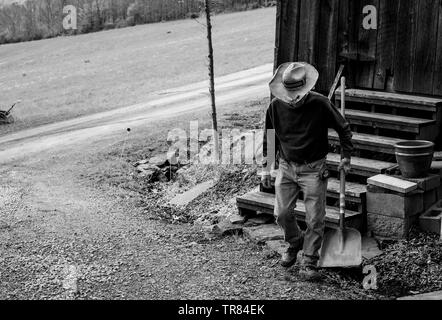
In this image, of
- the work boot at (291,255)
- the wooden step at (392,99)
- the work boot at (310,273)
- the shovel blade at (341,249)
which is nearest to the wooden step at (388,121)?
the wooden step at (392,99)

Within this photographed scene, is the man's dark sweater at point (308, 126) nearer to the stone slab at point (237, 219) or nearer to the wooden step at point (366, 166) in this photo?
the wooden step at point (366, 166)

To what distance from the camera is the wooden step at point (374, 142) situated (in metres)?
9.41

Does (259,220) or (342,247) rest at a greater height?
(342,247)

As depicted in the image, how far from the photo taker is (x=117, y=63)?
103ft

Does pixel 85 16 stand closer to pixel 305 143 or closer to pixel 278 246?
pixel 278 246

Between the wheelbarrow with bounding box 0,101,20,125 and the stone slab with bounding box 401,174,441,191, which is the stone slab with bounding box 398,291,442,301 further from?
the wheelbarrow with bounding box 0,101,20,125

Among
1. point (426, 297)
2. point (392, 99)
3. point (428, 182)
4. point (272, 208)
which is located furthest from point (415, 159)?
point (426, 297)

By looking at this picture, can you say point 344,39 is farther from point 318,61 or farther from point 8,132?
point 8,132

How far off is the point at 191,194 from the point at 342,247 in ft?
15.5

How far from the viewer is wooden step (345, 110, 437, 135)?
9328 millimetres

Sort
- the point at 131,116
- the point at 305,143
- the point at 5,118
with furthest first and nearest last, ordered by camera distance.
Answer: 1. the point at 5,118
2. the point at 131,116
3. the point at 305,143

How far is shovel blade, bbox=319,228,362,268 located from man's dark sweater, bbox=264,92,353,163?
0.91 meters
